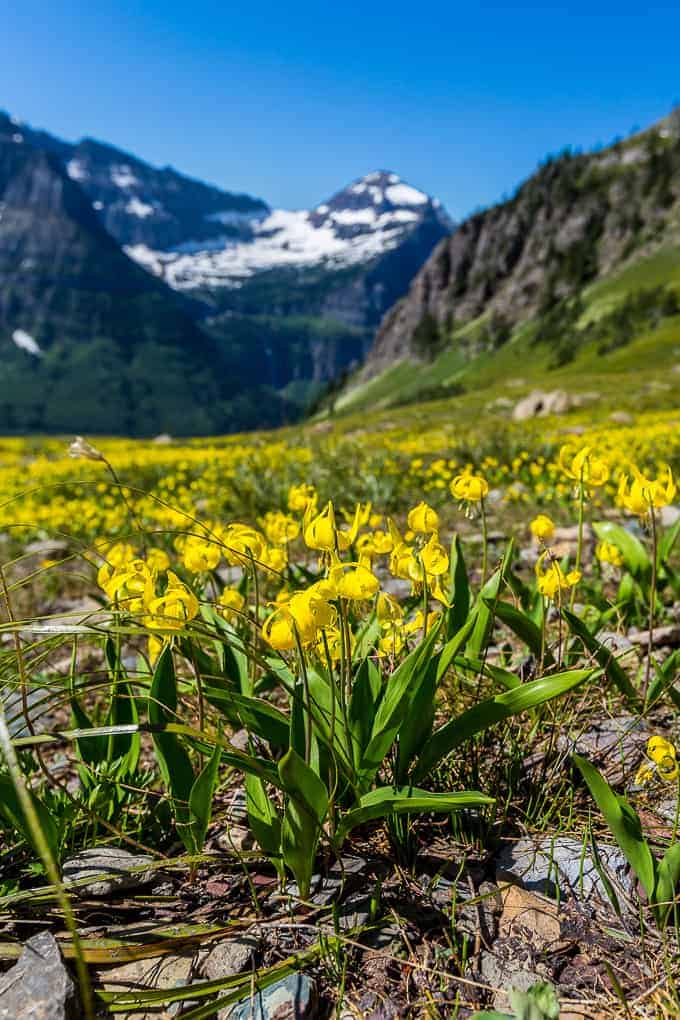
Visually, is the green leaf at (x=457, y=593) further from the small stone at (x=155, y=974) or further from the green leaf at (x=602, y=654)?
the small stone at (x=155, y=974)

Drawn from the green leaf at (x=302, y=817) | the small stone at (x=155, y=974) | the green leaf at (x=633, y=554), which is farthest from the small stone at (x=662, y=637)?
the small stone at (x=155, y=974)

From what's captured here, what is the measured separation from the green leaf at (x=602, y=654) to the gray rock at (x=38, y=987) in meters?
1.63

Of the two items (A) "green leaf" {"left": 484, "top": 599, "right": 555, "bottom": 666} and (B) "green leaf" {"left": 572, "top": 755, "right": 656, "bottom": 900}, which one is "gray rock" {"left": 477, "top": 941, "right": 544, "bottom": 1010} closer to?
(B) "green leaf" {"left": 572, "top": 755, "right": 656, "bottom": 900}

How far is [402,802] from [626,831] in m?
0.59

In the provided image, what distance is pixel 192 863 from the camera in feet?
5.82

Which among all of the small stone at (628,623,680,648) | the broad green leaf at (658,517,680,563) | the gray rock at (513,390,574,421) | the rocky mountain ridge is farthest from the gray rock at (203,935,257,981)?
the rocky mountain ridge

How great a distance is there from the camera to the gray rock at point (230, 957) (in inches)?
58.6

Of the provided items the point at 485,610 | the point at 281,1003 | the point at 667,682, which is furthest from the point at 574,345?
the point at 281,1003

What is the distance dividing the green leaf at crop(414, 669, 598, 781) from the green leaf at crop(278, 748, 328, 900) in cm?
37

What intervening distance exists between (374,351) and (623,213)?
67.1 m

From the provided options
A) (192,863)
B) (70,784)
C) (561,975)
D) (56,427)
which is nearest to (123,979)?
(192,863)

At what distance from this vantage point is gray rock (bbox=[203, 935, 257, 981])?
149 centimetres

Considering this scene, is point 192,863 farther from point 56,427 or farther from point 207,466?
point 56,427

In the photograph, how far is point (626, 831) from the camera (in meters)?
1.54
